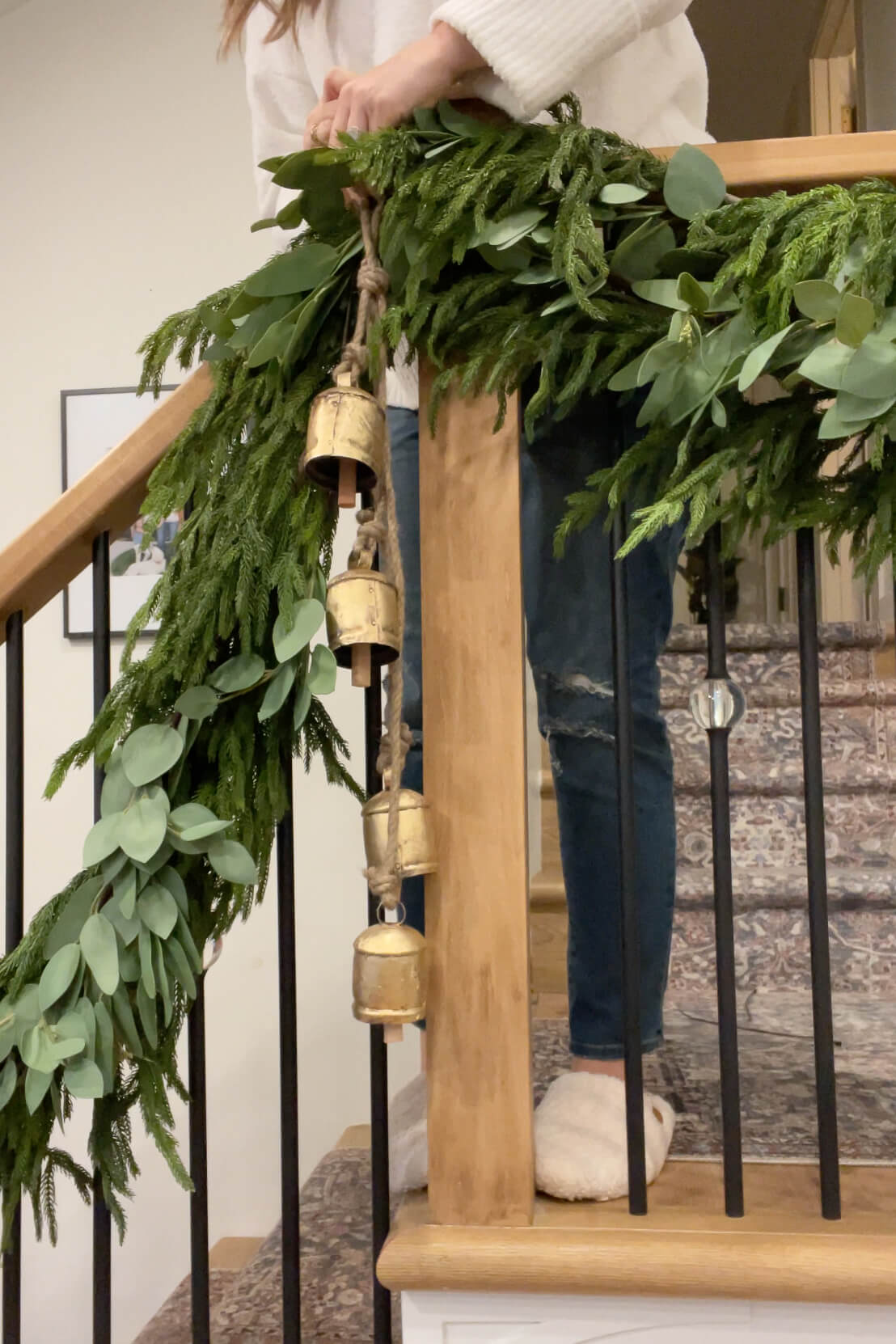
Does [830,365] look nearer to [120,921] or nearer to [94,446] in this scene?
[120,921]

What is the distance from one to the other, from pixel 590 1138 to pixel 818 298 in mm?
581

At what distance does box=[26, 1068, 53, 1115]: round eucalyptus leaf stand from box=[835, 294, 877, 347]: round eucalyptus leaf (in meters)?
0.68

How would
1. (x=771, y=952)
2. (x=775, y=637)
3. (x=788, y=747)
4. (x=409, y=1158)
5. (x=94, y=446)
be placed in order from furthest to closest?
(x=94, y=446) → (x=775, y=637) → (x=788, y=747) → (x=771, y=952) → (x=409, y=1158)

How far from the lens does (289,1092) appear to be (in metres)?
0.82

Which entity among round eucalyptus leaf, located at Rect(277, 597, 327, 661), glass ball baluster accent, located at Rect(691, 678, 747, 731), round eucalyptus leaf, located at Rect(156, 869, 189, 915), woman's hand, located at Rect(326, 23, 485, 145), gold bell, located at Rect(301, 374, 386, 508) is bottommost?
round eucalyptus leaf, located at Rect(156, 869, 189, 915)

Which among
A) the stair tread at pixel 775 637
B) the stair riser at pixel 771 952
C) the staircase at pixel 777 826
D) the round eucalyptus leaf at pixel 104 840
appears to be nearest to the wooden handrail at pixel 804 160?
the round eucalyptus leaf at pixel 104 840

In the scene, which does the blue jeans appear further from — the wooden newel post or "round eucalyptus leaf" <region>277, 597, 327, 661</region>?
"round eucalyptus leaf" <region>277, 597, 327, 661</region>

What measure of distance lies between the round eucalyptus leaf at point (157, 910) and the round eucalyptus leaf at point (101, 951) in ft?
0.06

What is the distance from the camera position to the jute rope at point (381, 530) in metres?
0.64

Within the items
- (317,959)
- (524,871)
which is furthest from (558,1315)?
(317,959)

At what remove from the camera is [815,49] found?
11.2 ft

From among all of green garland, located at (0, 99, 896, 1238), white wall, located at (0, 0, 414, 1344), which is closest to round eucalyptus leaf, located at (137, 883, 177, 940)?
green garland, located at (0, 99, 896, 1238)

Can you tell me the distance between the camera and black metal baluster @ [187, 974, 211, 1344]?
0.79 m

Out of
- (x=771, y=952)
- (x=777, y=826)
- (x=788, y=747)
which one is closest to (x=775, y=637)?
(x=788, y=747)
